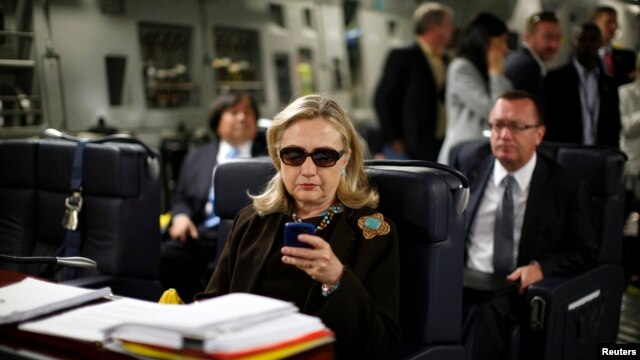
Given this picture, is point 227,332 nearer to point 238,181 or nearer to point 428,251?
point 428,251

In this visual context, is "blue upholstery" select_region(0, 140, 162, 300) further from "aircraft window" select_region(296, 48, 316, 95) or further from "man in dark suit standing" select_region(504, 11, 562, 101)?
"aircraft window" select_region(296, 48, 316, 95)

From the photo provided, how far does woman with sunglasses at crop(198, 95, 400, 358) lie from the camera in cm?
163

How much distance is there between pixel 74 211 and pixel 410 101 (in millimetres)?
2503

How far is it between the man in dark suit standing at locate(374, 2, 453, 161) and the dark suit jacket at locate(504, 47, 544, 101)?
0.69m

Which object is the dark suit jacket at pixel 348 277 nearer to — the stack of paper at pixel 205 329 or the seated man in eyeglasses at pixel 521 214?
the stack of paper at pixel 205 329

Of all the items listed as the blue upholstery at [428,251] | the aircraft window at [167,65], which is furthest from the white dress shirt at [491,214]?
the aircraft window at [167,65]

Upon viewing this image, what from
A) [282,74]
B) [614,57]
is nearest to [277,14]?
[282,74]

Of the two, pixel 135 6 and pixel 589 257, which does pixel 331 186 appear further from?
pixel 135 6

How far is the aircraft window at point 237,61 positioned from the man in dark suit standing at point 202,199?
82.3 inches

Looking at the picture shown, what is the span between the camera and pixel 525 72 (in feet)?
12.7

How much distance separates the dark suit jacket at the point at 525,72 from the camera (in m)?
3.80

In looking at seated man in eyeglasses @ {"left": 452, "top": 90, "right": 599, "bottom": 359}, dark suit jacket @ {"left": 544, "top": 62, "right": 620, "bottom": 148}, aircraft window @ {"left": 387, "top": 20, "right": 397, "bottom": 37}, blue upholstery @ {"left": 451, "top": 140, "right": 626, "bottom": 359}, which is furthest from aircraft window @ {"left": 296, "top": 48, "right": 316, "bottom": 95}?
seated man in eyeglasses @ {"left": 452, "top": 90, "right": 599, "bottom": 359}

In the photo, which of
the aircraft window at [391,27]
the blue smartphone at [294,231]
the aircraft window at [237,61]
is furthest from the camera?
the aircraft window at [391,27]

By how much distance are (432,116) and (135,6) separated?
2.31 m
